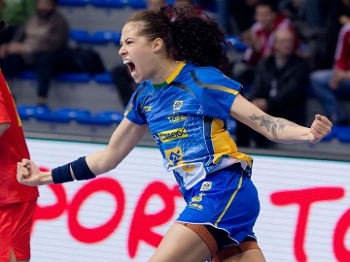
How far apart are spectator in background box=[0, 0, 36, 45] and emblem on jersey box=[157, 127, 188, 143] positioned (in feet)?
17.1

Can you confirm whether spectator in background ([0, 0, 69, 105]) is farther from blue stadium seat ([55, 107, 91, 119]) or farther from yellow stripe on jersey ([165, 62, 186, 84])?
yellow stripe on jersey ([165, 62, 186, 84])

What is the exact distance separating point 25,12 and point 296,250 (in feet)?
15.6

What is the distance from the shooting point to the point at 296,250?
5027 millimetres

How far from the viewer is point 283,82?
7031 millimetres

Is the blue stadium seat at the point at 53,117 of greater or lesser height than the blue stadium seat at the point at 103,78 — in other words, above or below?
below

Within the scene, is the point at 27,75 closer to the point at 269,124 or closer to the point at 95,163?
the point at 95,163

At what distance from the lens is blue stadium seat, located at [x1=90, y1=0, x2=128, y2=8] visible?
898 cm

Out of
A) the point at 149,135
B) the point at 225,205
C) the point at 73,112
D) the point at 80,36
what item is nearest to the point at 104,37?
the point at 80,36

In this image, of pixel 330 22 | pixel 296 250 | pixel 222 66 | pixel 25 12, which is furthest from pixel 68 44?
pixel 222 66

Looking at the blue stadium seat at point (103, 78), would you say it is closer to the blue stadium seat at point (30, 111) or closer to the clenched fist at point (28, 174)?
the blue stadium seat at point (30, 111)

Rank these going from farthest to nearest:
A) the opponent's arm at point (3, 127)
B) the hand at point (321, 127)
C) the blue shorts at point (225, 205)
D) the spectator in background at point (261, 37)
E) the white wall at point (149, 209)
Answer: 1. the spectator in background at point (261, 37)
2. the white wall at point (149, 209)
3. the opponent's arm at point (3, 127)
4. the blue shorts at point (225, 205)
5. the hand at point (321, 127)

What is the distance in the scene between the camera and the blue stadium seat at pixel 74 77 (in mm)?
8453

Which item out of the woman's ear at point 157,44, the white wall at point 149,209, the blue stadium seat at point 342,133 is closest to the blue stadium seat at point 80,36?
the blue stadium seat at point 342,133

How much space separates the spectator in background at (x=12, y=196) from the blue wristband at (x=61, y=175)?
202 millimetres
